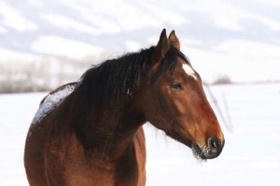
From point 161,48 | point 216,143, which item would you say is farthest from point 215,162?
point 216,143

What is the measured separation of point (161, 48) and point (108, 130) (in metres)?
0.63

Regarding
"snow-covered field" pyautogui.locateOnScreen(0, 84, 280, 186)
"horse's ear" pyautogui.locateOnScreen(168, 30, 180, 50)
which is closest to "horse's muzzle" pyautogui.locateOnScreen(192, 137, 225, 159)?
"horse's ear" pyautogui.locateOnScreen(168, 30, 180, 50)

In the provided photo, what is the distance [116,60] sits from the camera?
325cm

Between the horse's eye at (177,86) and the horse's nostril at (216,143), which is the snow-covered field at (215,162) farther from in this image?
the horse's nostril at (216,143)

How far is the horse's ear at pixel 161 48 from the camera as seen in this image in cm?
298

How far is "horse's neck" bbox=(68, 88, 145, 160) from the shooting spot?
3.19m

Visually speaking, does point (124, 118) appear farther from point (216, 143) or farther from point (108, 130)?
point (216, 143)

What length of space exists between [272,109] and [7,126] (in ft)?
31.8

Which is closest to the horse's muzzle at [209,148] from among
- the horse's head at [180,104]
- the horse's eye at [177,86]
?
the horse's head at [180,104]

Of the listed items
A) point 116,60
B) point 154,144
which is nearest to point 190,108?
point 116,60

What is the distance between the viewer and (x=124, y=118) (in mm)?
3191

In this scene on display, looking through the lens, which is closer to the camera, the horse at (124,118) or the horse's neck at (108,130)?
the horse at (124,118)

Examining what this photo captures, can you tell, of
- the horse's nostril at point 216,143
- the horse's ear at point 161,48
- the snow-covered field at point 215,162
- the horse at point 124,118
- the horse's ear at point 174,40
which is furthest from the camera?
the snow-covered field at point 215,162

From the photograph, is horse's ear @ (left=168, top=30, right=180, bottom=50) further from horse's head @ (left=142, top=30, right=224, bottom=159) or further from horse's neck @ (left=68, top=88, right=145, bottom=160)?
horse's neck @ (left=68, top=88, right=145, bottom=160)
